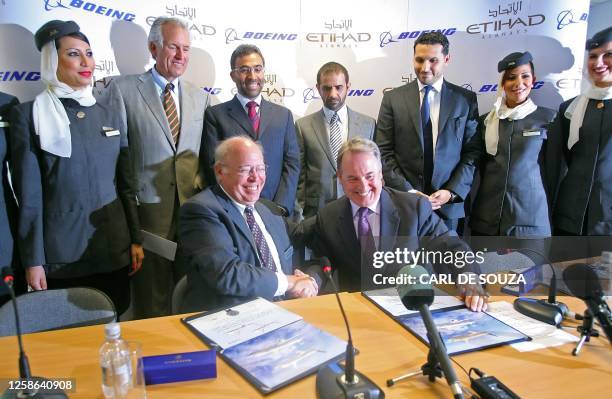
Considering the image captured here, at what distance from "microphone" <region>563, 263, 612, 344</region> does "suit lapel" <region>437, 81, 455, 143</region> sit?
192 centimetres

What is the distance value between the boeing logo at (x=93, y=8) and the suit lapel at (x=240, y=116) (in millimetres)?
1025

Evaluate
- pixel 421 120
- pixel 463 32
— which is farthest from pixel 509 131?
pixel 463 32

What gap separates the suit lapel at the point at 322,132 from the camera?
3.37 meters

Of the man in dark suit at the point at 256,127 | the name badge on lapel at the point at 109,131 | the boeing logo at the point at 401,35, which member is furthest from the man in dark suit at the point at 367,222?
the boeing logo at the point at 401,35

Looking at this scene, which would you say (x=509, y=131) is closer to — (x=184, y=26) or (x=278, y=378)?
(x=184, y=26)

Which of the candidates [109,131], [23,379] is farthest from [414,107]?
[23,379]

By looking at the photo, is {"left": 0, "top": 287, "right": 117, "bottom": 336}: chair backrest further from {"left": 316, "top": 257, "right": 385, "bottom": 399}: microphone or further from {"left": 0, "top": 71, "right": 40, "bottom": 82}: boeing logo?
{"left": 0, "top": 71, "right": 40, "bottom": 82}: boeing logo

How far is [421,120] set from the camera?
3.33 metres

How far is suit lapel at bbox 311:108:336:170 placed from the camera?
11.1 feet

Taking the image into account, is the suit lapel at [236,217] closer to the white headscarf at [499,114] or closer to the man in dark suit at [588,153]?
the white headscarf at [499,114]

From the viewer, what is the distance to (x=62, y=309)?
1876 mm

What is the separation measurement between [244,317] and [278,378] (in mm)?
406

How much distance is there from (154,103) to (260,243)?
4.18ft

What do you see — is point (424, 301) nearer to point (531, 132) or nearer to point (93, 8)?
point (531, 132)
